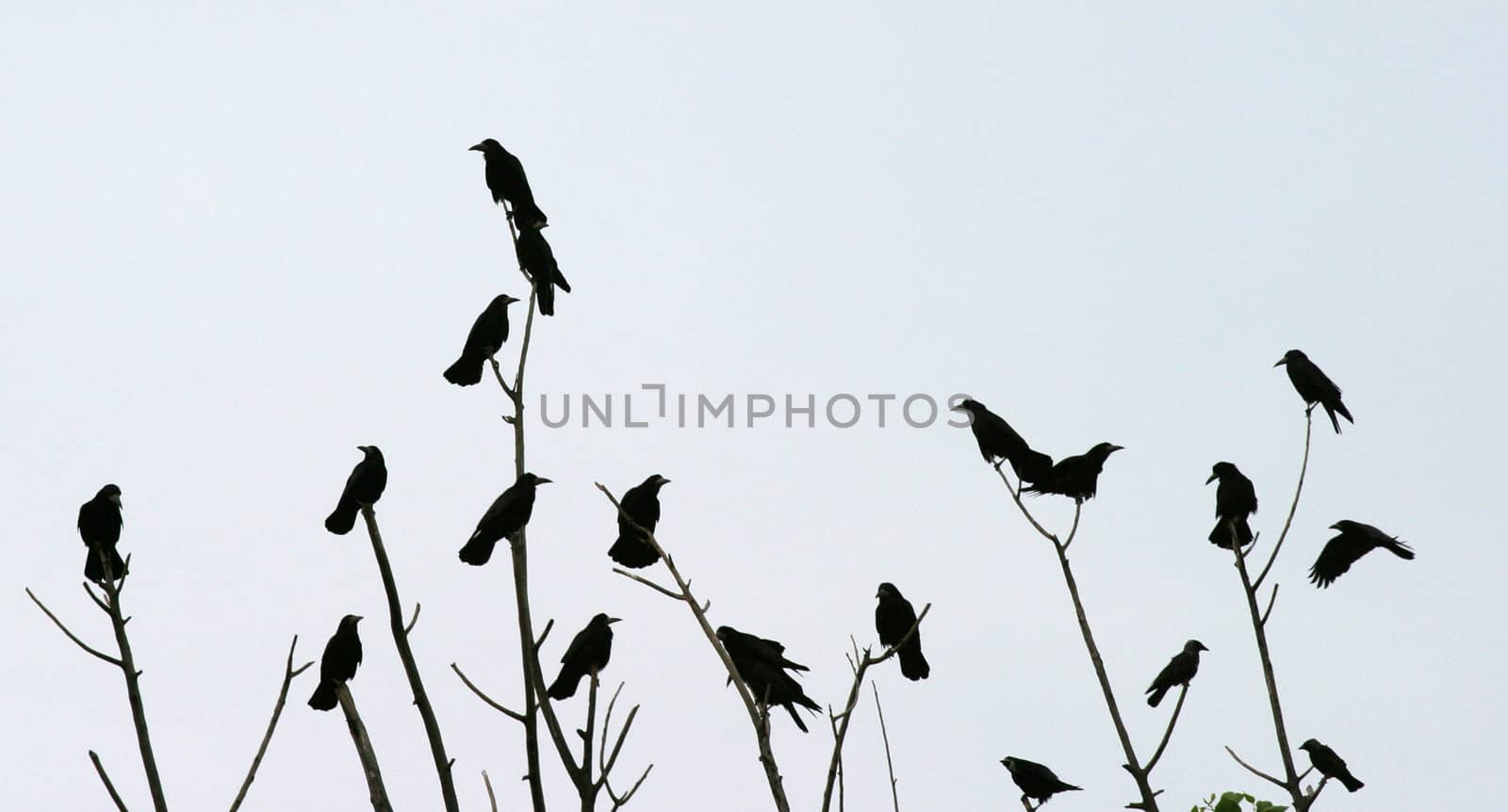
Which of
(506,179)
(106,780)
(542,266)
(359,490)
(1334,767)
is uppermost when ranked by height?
(506,179)

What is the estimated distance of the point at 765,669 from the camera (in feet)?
17.3

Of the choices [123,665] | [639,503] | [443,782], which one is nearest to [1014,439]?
[639,503]

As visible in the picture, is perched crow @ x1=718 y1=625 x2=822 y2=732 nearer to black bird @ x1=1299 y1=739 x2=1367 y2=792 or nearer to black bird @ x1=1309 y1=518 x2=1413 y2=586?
black bird @ x1=1309 y1=518 x2=1413 y2=586

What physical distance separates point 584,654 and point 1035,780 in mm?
2884

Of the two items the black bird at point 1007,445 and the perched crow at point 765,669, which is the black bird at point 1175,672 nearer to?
the black bird at point 1007,445

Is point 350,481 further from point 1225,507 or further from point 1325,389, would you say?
point 1325,389

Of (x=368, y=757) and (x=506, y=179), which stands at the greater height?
(x=506, y=179)

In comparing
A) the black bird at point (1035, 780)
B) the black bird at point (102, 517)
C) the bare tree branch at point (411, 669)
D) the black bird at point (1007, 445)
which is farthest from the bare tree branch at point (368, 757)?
the black bird at point (1035, 780)

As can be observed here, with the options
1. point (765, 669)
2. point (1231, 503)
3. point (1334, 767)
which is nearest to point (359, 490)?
point (765, 669)

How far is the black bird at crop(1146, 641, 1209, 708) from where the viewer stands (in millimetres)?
7242

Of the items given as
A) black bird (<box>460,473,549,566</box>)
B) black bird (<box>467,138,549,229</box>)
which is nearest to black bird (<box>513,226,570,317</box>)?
black bird (<box>467,138,549,229</box>)

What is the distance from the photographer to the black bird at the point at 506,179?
7.07 m

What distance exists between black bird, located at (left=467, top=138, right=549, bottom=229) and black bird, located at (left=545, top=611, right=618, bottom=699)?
182 cm

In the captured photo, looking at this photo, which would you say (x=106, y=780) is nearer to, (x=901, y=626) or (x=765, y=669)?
(x=765, y=669)
